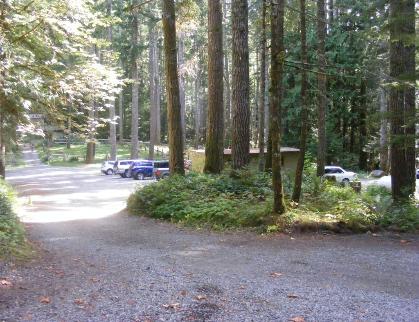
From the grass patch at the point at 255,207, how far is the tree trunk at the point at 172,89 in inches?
34.5

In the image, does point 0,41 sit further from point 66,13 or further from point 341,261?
point 341,261

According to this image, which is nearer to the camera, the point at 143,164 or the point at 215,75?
the point at 215,75

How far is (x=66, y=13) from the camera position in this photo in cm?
1325

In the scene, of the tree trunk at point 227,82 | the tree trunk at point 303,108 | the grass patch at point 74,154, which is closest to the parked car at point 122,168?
the tree trunk at point 227,82

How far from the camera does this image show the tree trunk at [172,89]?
14.8m

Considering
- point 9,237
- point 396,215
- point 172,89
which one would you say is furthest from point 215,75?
point 9,237

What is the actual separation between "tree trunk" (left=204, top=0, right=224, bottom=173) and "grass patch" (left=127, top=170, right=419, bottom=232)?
998mm

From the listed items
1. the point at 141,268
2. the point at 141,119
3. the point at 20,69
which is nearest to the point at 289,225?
the point at 141,268

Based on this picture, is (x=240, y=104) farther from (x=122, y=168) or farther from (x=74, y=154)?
(x=74, y=154)

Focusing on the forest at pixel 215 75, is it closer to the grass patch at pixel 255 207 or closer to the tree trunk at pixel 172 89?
the tree trunk at pixel 172 89

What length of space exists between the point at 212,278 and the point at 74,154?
57.3 metres

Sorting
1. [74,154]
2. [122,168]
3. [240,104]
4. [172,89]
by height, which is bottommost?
[122,168]

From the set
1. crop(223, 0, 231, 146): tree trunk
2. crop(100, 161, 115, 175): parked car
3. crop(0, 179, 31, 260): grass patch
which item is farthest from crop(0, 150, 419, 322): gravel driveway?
crop(223, 0, 231, 146): tree trunk

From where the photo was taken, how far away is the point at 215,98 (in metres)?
15.6
